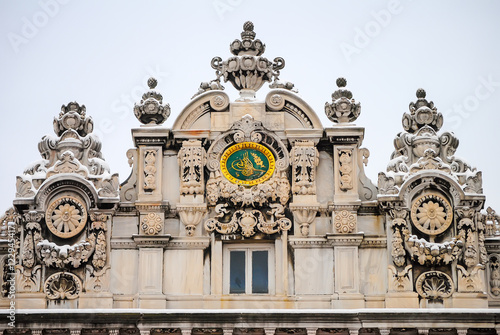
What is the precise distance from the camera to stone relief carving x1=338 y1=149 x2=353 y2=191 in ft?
105

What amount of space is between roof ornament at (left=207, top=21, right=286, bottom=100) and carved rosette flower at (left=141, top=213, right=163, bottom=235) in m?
3.86

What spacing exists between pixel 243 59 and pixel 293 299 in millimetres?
6285

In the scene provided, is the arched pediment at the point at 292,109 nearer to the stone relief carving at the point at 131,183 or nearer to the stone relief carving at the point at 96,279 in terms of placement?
the stone relief carving at the point at 131,183

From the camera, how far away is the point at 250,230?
104 ft

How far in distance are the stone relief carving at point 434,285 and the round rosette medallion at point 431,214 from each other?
102cm

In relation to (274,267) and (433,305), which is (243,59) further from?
(433,305)

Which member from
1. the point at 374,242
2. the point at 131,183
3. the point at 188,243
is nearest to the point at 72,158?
the point at 131,183

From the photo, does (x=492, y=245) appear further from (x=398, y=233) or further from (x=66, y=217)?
(x=66, y=217)

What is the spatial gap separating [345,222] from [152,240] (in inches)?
184

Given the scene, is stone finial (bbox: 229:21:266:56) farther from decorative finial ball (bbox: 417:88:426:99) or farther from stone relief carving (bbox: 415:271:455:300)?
stone relief carving (bbox: 415:271:455:300)

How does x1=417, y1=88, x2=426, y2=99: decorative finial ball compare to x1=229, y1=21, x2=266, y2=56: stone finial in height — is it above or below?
below

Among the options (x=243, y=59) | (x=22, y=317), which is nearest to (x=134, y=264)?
(x=22, y=317)

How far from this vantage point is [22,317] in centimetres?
3042

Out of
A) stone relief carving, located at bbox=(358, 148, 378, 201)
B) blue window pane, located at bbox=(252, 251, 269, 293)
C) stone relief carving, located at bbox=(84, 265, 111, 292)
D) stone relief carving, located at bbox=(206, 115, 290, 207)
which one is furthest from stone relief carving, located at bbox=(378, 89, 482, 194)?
stone relief carving, located at bbox=(84, 265, 111, 292)
